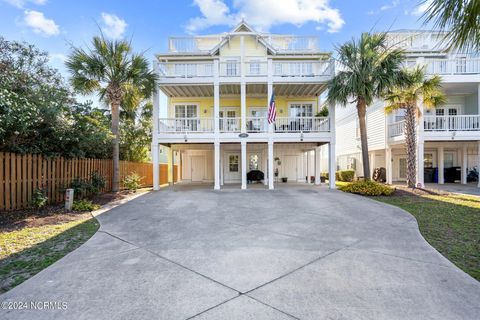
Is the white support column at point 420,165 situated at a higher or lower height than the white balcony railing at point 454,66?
lower

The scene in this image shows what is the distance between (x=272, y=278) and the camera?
3.67m

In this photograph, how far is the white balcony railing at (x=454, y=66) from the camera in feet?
50.7

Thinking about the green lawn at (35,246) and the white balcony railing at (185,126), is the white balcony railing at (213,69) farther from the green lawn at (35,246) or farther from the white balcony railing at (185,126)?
the green lawn at (35,246)

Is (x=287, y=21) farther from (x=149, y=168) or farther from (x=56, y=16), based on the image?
(x=149, y=168)

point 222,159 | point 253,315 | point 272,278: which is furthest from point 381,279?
point 222,159

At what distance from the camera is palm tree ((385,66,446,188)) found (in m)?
12.8

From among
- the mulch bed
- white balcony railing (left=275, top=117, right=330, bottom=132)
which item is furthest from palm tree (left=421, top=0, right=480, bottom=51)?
white balcony railing (left=275, top=117, right=330, bottom=132)

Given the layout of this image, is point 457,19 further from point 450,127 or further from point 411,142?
point 450,127

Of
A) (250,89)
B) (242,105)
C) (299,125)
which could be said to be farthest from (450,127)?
(242,105)

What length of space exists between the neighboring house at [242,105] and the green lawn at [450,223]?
4.92 meters

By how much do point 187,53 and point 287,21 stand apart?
24.3 ft

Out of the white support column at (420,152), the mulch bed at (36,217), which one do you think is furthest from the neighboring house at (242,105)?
the mulch bed at (36,217)

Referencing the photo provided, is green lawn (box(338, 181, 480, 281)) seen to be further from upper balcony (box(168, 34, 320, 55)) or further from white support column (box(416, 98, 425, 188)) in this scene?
upper balcony (box(168, 34, 320, 55))

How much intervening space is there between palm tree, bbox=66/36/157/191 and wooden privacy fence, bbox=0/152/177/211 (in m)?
2.39
